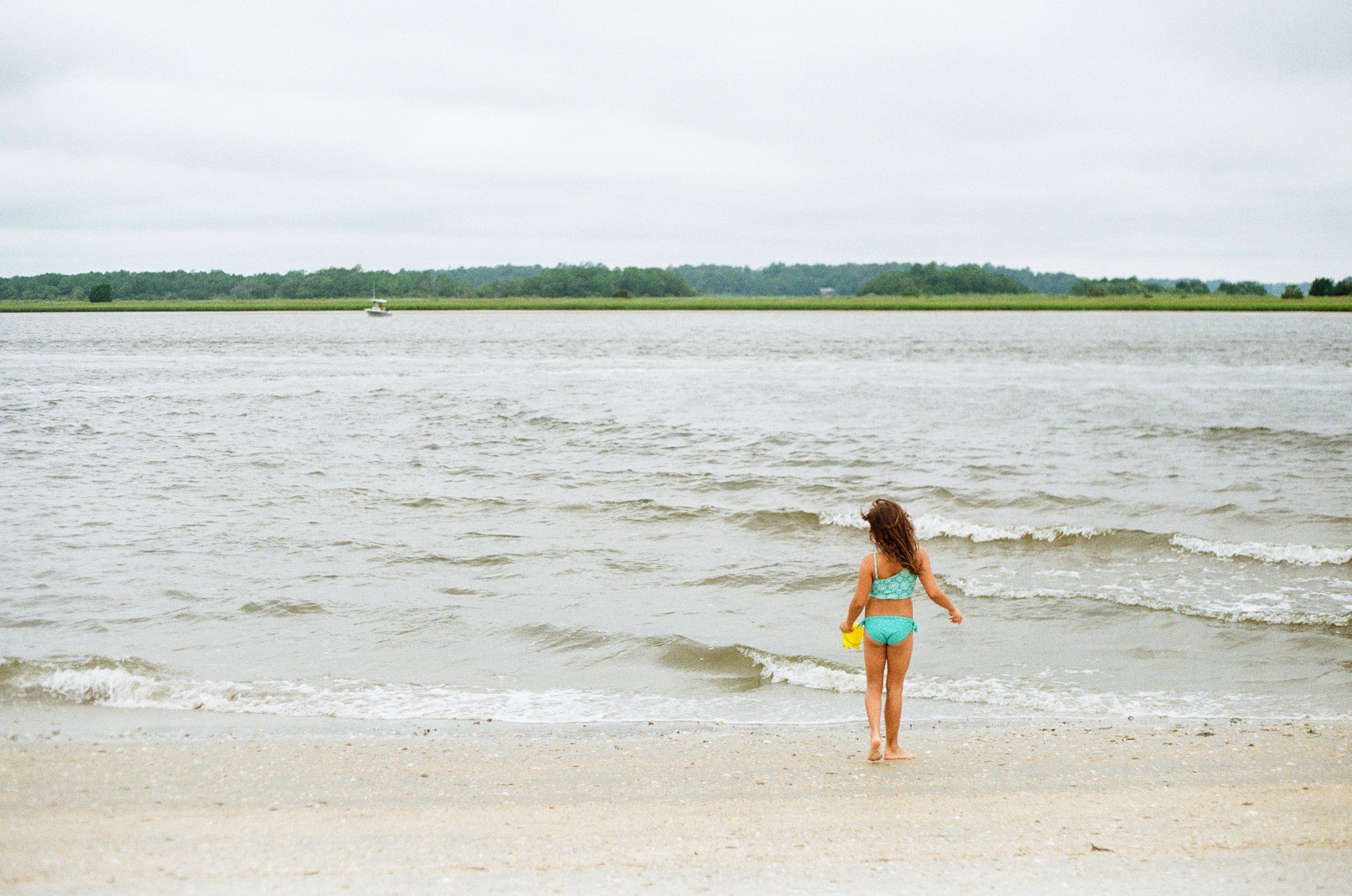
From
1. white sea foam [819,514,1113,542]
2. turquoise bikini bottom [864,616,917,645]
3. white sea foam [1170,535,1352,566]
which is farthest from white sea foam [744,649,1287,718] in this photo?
white sea foam [819,514,1113,542]

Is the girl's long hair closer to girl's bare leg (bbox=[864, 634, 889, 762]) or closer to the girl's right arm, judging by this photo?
the girl's right arm

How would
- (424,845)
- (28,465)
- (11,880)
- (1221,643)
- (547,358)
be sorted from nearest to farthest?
(11,880)
(424,845)
(1221,643)
(28,465)
(547,358)

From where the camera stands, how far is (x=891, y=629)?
265 inches

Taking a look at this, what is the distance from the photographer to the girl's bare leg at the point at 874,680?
22.2 feet

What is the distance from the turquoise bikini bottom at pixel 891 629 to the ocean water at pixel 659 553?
1444 millimetres

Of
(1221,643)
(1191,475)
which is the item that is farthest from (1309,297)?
(1221,643)

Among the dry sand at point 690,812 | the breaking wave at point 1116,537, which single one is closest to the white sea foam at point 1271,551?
the breaking wave at point 1116,537

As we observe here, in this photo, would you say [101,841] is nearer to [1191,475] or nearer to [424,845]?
[424,845]

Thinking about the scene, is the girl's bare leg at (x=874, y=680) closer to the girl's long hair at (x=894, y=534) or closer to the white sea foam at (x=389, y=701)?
the girl's long hair at (x=894, y=534)

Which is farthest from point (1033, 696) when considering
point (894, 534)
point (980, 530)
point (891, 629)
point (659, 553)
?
point (980, 530)

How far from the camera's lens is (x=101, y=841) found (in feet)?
17.0

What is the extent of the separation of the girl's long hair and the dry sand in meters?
1.31

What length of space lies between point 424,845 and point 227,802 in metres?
1.42

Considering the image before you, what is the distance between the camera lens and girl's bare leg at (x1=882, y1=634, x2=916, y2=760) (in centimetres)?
677
